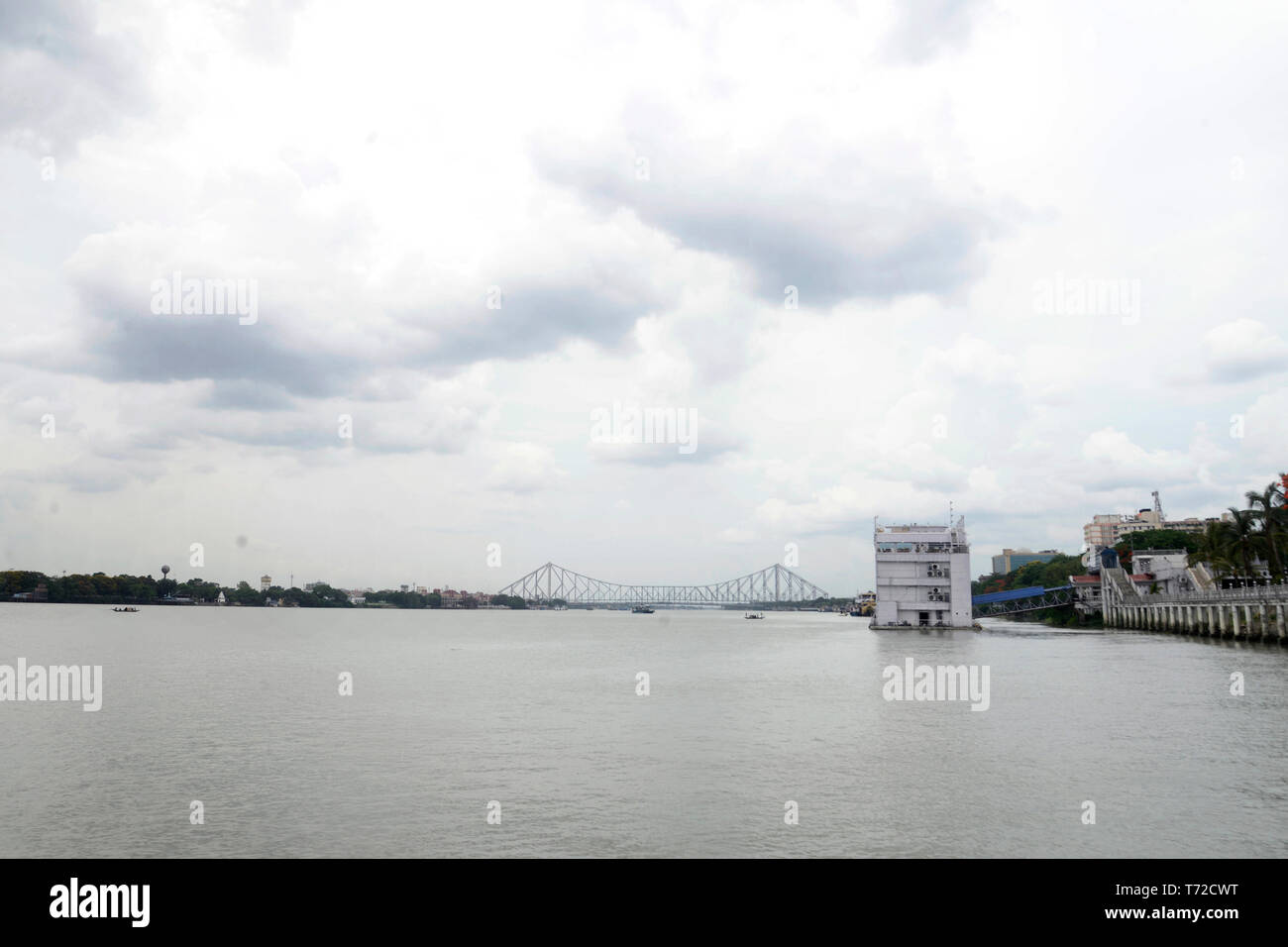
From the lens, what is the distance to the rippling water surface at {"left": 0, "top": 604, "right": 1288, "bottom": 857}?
19109mm

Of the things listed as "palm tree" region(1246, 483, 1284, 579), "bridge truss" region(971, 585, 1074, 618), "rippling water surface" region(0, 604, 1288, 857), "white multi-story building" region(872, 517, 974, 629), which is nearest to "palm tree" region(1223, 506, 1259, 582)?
"palm tree" region(1246, 483, 1284, 579)

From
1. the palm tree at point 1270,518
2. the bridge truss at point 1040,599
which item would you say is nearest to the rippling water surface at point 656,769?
the palm tree at point 1270,518

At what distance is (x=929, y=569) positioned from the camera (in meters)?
110

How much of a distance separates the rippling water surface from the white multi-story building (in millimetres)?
53693

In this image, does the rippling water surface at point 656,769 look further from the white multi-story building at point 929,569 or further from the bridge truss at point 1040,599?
the bridge truss at point 1040,599

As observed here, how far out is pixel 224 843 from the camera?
62.2ft

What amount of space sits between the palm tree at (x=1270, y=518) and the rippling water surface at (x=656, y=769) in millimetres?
47668

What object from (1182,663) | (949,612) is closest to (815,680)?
(1182,663)

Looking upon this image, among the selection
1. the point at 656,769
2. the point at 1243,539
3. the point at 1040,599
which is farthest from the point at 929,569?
the point at 656,769

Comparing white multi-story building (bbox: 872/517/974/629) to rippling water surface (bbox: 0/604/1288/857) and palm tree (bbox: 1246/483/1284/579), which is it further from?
rippling water surface (bbox: 0/604/1288/857)

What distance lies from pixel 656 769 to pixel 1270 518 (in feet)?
318

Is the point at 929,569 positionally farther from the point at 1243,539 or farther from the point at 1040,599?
the point at 1040,599
